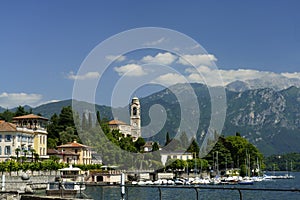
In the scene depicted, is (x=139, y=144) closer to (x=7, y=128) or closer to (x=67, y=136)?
(x=67, y=136)

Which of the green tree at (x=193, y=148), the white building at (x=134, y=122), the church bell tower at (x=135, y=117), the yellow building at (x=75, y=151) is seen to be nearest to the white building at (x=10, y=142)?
the yellow building at (x=75, y=151)

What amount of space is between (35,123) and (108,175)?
64.9 ft

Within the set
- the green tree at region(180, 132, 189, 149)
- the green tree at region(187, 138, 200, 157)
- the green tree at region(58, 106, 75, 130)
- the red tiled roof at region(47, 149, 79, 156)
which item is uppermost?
the green tree at region(58, 106, 75, 130)

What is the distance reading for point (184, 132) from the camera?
144m

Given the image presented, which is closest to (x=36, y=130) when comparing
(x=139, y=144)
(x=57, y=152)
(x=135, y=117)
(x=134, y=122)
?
(x=57, y=152)

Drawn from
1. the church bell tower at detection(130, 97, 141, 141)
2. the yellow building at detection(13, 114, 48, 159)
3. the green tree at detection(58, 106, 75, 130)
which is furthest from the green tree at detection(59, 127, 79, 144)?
the church bell tower at detection(130, 97, 141, 141)

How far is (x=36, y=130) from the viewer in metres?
→ 96.6

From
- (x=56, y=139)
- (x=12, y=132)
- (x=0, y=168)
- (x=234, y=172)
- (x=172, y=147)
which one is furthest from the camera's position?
(x=172, y=147)

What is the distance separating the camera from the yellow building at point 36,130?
3728 inches

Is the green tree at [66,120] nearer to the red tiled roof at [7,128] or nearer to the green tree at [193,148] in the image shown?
the green tree at [193,148]

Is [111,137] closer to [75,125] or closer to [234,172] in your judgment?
[75,125]

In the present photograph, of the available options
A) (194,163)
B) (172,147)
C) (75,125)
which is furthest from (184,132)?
(75,125)

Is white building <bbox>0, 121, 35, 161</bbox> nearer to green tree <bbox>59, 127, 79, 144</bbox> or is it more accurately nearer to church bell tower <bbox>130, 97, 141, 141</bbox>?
green tree <bbox>59, 127, 79, 144</bbox>

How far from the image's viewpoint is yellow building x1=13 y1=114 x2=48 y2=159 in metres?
94.7
